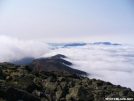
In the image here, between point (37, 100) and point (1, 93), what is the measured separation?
596cm

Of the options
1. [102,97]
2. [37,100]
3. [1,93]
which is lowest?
[102,97]

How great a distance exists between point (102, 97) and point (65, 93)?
8.07 meters

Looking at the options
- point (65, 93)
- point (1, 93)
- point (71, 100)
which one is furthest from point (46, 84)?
point (1, 93)

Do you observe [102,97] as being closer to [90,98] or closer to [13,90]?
[90,98]

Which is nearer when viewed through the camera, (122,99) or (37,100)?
(37,100)

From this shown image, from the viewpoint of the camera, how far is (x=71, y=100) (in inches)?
1395

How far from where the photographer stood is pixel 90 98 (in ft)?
119

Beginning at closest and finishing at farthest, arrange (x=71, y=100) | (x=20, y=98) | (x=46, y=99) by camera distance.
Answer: (x=20, y=98), (x=46, y=99), (x=71, y=100)

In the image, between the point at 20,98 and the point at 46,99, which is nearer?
the point at 20,98

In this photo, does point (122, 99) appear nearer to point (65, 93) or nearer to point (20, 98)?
point (65, 93)

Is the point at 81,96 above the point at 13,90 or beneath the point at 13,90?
beneath

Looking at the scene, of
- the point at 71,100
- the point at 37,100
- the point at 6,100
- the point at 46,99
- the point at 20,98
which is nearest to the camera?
the point at 6,100

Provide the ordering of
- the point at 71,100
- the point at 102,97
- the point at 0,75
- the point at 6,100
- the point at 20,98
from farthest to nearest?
the point at 0,75
the point at 102,97
the point at 71,100
the point at 20,98
the point at 6,100

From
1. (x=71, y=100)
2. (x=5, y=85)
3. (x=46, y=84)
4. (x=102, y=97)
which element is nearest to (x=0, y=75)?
(x=46, y=84)
